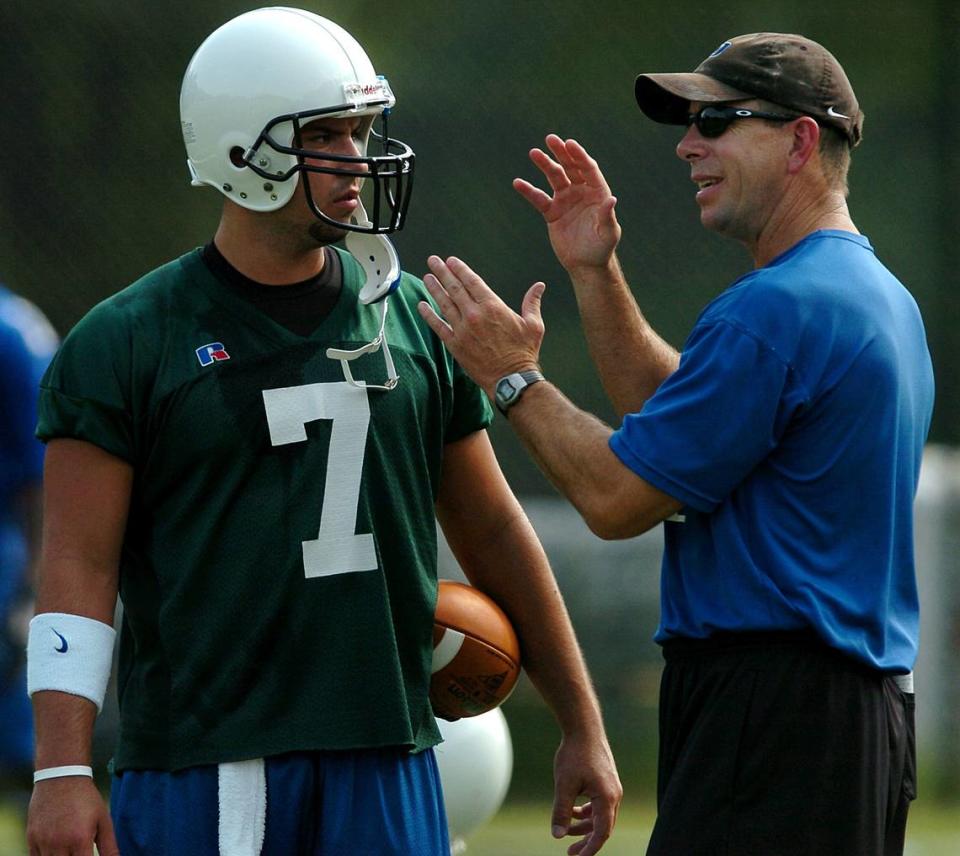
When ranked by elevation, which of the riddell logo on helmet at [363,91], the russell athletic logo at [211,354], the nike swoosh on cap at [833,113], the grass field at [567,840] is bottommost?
the grass field at [567,840]

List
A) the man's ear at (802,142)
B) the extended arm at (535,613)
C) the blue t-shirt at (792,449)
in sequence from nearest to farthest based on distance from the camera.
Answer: the blue t-shirt at (792,449), the man's ear at (802,142), the extended arm at (535,613)

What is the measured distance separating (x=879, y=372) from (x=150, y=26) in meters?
4.47

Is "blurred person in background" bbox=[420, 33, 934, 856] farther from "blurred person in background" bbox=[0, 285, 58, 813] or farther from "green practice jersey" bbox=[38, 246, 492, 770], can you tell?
"blurred person in background" bbox=[0, 285, 58, 813]

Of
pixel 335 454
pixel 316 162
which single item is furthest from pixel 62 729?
pixel 316 162

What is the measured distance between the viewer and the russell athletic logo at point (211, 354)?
2.92 meters

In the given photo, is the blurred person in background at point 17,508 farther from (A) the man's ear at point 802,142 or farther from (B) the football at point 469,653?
(A) the man's ear at point 802,142

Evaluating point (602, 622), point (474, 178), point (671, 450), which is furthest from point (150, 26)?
point (671, 450)

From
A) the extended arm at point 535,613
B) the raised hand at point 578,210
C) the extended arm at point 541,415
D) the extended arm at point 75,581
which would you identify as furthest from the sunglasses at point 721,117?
the extended arm at point 75,581

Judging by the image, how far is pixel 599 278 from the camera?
3.48 metres

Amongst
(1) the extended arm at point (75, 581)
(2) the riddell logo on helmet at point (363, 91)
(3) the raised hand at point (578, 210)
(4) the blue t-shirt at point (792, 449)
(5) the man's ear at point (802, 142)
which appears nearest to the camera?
(1) the extended arm at point (75, 581)

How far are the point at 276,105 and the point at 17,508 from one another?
214 cm

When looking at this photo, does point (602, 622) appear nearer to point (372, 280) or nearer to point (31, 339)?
point (31, 339)

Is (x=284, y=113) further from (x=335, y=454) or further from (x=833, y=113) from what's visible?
(x=833, y=113)

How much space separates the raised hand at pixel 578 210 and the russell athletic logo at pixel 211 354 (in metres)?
0.78
